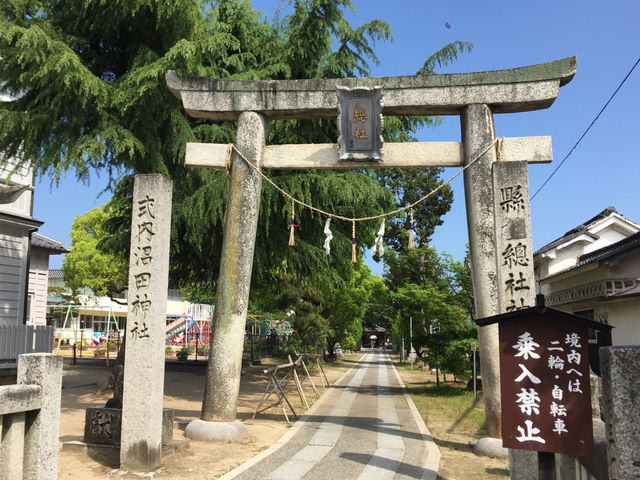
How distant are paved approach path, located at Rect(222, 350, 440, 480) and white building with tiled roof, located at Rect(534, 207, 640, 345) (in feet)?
27.6

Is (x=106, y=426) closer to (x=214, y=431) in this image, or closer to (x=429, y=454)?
(x=214, y=431)

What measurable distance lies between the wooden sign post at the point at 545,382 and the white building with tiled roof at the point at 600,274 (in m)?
12.2

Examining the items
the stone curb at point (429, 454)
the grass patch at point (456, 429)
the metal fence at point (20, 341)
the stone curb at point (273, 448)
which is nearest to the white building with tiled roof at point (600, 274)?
the grass patch at point (456, 429)

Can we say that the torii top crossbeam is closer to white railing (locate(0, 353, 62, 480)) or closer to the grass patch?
the grass patch

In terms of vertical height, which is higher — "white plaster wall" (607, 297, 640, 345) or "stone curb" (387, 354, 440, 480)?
"white plaster wall" (607, 297, 640, 345)

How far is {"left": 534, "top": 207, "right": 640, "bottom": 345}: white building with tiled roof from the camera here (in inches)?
645

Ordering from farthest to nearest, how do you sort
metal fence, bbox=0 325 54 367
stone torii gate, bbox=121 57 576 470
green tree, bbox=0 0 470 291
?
metal fence, bbox=0 325 54 367, green tree, bbox=0 0 470 291, stone torii gate, bbox=121 57 576 470

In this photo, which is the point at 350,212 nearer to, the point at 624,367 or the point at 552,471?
the point at 552,471

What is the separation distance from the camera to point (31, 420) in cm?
414

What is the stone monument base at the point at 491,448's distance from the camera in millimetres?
7740

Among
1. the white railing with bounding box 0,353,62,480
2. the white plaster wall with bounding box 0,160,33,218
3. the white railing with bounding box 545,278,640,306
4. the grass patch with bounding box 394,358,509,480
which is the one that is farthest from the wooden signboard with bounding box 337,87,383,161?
the white plaster wall with bounding box 0,160,33,218

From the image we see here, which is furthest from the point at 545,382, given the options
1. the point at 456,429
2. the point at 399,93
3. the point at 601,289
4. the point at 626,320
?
the point at 601,289

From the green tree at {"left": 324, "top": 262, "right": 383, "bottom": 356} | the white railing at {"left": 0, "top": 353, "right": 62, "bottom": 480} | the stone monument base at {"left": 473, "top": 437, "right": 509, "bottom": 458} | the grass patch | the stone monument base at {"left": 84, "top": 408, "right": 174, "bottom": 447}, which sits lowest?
the grass patch

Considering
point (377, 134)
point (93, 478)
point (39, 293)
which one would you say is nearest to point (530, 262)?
point (377, 134)
